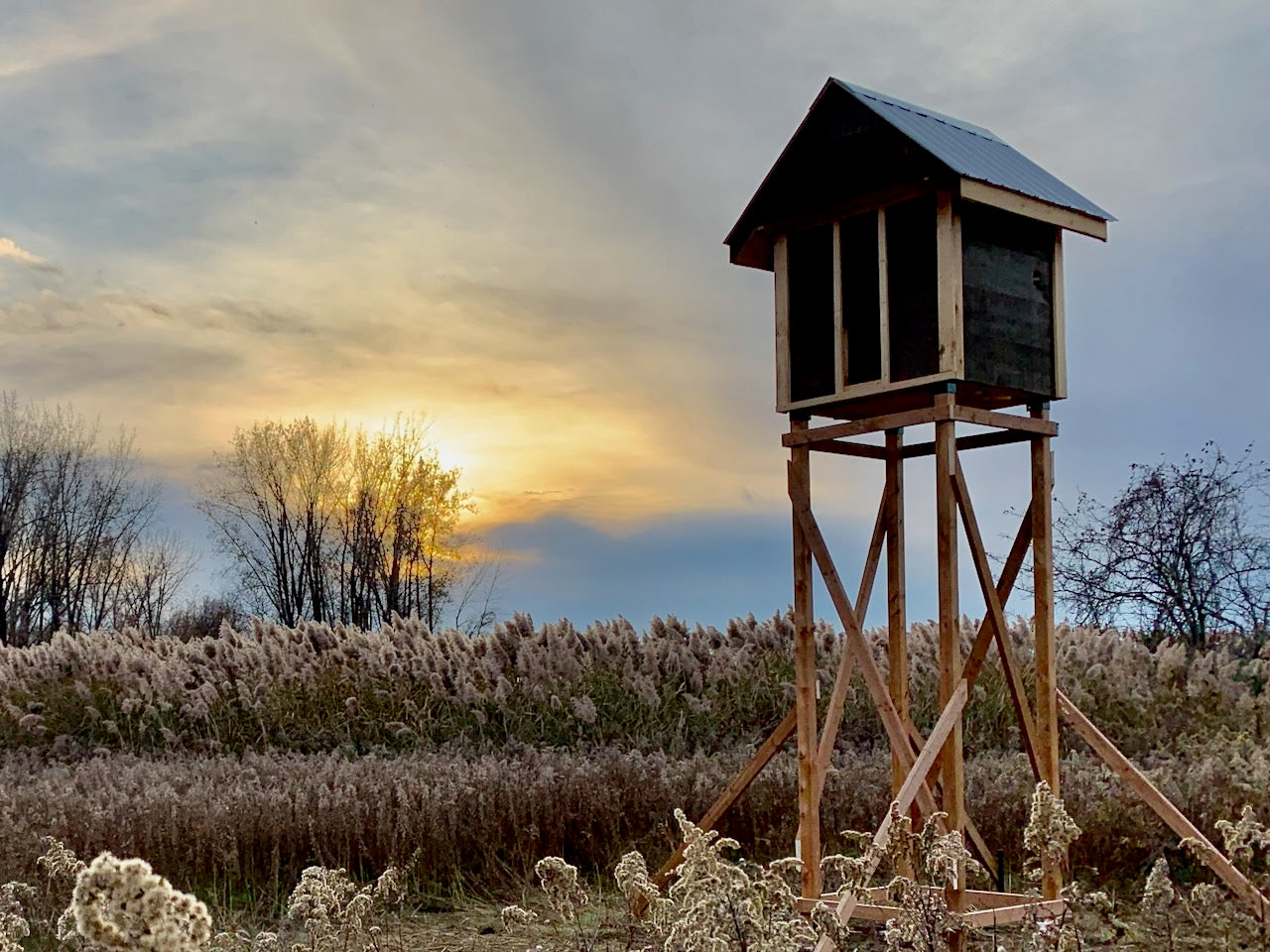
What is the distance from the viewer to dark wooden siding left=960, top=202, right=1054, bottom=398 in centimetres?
540

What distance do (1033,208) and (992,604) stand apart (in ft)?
5.97

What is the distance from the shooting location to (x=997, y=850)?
657 centimetres

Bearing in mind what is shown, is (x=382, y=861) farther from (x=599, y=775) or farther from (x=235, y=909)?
(x=599, y=775)

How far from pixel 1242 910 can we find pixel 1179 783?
215cm

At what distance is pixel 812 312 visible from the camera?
5715mm

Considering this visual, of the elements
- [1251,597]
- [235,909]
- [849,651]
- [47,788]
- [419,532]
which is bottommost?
[235,909]

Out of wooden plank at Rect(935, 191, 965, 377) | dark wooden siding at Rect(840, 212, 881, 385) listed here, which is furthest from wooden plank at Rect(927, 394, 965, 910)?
dark wooden siding at Rect(840, 212, 881, 385)

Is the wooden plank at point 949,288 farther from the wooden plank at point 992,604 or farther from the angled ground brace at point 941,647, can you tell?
the wooden plank at point 992,604

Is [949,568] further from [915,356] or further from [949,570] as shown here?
[915,356]

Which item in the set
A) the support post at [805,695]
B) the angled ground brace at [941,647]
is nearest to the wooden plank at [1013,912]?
the angled ground brace at [941,647]

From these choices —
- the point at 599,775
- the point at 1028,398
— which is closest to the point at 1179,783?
the point at 1028,398

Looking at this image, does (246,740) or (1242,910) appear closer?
(1242,910)

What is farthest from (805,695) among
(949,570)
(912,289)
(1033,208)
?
(1033,208)

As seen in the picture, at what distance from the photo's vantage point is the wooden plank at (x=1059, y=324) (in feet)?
19.1
